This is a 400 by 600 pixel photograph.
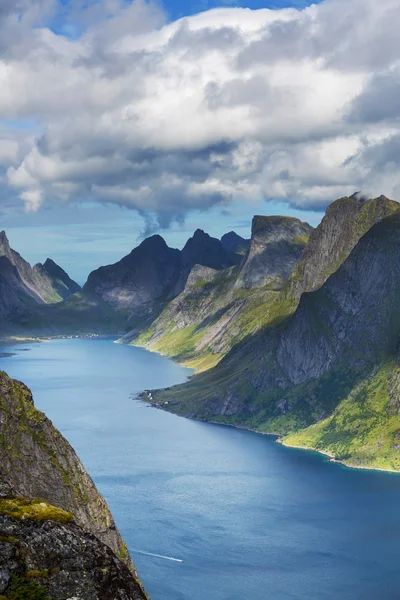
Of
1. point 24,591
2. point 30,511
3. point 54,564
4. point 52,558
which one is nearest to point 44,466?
point 30,511

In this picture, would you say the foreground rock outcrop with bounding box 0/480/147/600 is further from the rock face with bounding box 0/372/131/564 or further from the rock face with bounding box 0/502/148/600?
the rock face with bounding box 0/372/131/564

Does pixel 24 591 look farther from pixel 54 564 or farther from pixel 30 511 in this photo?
pixel 30 511

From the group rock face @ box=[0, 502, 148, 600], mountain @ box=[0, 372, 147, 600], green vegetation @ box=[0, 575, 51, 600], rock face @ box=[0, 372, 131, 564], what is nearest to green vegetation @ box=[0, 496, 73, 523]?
mountain @ box=[0, 372, 147, 600]

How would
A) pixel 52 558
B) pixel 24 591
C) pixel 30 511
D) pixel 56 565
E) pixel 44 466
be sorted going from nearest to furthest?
pixel 24 591 < pixel 56 565 < pixel 52 558 < pixel 30 511 < pixel 44 466

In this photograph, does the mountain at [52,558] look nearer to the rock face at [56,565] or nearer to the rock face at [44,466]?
the rock face at [56,565]

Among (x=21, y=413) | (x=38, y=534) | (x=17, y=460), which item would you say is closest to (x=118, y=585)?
(x=38, y=534)

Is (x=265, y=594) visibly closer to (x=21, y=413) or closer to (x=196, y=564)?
(x=196, y=564)
